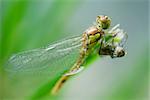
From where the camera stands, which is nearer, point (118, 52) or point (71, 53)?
point (118, 52)

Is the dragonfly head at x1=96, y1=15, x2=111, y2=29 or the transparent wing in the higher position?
the dragonfly head at x1=96, y1=15, x2=111, y2=29

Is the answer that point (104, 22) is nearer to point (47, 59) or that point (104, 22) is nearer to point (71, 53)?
point (71, 53)

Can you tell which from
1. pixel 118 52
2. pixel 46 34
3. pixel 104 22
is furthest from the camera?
pixel 46 34

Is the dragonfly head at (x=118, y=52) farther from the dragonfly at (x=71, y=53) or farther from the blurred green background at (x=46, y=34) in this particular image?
the blurred green background at (x=46, y=34)

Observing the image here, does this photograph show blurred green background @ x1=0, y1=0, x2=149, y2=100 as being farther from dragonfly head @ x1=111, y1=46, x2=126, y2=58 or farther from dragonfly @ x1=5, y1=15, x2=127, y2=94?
dragonfly head @ x1=111, y1=46, x2=126, y2=58

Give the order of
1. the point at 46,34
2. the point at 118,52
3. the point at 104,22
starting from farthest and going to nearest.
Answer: the point at 46,34, the point at 104,22, the point at 118,52

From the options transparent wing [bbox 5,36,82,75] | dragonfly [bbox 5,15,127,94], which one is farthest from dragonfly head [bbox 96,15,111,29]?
transparent wing [bbox 5,36,82,75]

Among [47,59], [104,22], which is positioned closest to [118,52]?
[104,22]
